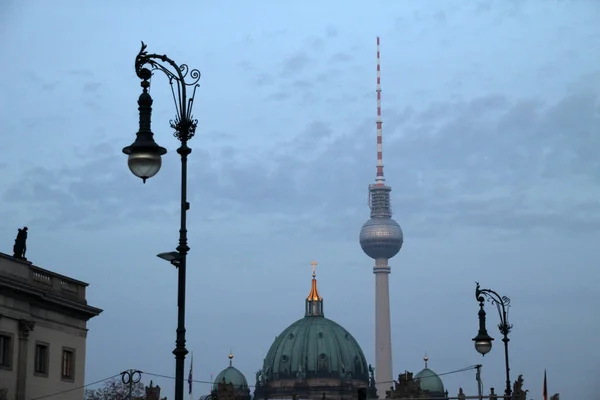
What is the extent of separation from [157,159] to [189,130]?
8.08ft

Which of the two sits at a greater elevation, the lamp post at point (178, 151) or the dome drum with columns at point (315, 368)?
the dome drum with columns at point (315, 368)

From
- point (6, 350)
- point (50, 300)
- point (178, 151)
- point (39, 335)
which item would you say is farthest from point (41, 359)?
point (178, 151)

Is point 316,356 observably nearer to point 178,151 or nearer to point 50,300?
point 50,300

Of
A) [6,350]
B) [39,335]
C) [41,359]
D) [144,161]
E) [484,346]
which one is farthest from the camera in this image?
[41,359]

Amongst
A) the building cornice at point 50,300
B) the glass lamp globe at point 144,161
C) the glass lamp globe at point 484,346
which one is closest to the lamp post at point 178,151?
the glass lamp globe at point 144,161

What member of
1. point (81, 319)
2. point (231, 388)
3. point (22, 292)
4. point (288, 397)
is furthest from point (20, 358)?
point (288, 397)

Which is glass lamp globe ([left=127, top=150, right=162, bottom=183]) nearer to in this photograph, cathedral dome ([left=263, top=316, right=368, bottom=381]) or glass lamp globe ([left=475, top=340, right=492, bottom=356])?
glass lamp globe ([left=475, top=340, right=492, bottom=356])

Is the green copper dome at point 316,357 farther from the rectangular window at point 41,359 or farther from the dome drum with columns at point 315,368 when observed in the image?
the rectangular window at point 41,359

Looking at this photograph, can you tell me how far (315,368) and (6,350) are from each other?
137 metres

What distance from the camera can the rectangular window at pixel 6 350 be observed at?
58.4 m

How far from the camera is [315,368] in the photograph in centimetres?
19350

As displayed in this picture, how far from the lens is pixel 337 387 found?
627ft

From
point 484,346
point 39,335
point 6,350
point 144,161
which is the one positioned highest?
point 39,335

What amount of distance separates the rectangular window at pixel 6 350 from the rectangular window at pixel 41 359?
2621 mm
